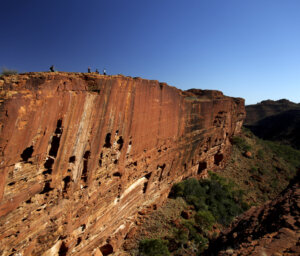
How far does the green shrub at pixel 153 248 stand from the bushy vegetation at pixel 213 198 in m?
3.67

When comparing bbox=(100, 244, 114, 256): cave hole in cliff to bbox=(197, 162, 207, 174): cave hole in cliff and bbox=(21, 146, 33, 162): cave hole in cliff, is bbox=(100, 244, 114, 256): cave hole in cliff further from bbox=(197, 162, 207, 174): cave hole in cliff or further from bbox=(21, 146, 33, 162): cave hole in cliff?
bbox=(197, 162, 207, 174): cave hole in cliff

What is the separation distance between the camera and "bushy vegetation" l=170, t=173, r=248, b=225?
12.1 meters

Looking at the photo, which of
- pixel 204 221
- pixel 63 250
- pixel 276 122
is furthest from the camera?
pixel 276 122

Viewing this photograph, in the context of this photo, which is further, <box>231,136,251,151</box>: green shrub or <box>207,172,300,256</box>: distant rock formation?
<box>231,136,251,151</box>: green shrub

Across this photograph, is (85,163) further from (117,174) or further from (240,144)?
(240,144)

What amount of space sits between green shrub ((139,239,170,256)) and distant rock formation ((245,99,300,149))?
4385 cm

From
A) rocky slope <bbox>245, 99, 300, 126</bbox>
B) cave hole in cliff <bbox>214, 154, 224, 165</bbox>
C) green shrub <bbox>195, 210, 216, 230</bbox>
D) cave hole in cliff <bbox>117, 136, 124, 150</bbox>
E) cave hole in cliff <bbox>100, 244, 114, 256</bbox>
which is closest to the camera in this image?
cave hole in cliff <bbox>117, 136, 124, 150</bbox>

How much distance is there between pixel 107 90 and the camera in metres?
6.25

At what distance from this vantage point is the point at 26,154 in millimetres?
4477

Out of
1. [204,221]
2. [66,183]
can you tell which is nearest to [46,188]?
[66,183]

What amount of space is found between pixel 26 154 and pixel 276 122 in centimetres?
6725

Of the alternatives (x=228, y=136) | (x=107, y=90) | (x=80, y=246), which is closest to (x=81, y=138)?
(x=107, y=90)

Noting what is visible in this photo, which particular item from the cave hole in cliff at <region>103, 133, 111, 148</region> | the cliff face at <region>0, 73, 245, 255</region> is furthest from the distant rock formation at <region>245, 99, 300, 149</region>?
the cave hole in cliff at <region>103, 133, 111, 148</region>

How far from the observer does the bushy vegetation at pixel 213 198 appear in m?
12.1
